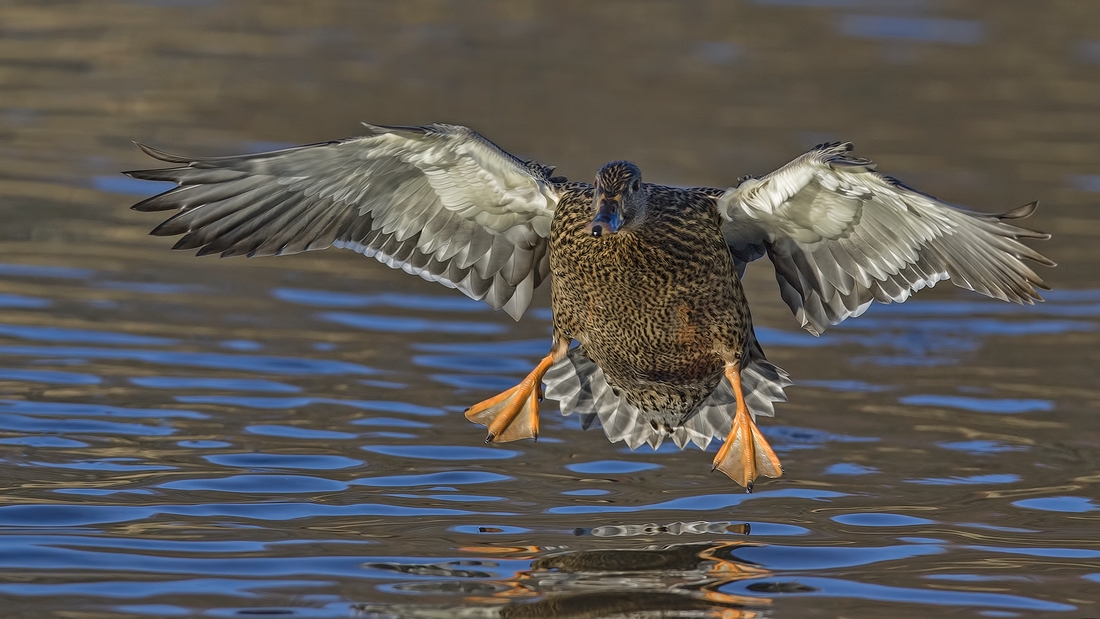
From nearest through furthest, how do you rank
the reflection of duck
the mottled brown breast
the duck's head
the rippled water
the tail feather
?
the reflection of duck
the rippled water
the duck's head
the mottled brown breast
the tail feather

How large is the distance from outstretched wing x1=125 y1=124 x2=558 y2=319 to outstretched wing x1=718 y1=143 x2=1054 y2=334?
38.6 inches

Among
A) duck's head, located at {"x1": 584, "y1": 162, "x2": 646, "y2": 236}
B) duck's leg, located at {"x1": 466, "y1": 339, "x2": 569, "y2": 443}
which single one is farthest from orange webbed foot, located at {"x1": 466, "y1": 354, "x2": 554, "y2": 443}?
duck's head, located at {"x1": 584, "y1": 162, "x2": 646, "y2": 236}

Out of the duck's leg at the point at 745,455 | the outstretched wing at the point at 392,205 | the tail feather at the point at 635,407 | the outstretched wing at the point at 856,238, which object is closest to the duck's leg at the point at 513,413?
the tail feather at the point at 635,407

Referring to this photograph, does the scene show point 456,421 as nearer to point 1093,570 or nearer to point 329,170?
point 329,170

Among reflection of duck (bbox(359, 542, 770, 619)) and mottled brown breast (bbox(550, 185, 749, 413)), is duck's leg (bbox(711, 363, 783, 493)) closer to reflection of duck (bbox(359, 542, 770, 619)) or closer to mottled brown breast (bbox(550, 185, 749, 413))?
mottled brown breast (bbox(550, 185, 749, 413))

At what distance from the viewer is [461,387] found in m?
8.35

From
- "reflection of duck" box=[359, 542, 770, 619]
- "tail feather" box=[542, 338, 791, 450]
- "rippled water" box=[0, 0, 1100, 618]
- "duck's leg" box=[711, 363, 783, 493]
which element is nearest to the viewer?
"reflection of duck" box=[359, 542, 770, 619]

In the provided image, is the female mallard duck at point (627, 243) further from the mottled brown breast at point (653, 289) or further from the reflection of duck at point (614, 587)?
the reflection of duck at point (614, 587)

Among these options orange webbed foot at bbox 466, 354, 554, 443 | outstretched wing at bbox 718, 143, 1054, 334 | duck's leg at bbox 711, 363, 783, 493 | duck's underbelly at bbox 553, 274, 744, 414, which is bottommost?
duck's leg at bbox 711, 363, 783, 493

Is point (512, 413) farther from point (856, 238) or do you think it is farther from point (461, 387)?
point (856, 238)

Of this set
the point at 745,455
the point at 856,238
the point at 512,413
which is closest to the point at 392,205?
the point at 512,413

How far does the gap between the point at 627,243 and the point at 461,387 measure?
1.97 m

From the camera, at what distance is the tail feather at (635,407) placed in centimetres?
723

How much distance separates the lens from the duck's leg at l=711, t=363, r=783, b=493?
6.55 meters
